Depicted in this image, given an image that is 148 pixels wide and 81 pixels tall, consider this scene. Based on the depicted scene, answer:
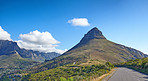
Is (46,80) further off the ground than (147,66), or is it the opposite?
(147,66)

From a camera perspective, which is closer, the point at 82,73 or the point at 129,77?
the point at 129,77

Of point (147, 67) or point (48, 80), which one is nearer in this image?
point (147, 67)

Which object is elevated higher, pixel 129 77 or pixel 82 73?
pixel 129 77

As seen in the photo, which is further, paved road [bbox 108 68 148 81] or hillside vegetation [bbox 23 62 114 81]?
hillside vegetation [bbox 23 62 114 81]

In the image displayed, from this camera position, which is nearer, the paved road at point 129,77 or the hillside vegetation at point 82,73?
the paved road at point 129,77

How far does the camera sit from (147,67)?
40656 mm

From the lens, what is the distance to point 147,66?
134 ft

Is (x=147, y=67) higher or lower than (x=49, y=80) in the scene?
higher

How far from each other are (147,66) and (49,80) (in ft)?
435

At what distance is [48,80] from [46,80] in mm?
3290

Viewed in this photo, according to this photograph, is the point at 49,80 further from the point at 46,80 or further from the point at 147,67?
the point at 147,67

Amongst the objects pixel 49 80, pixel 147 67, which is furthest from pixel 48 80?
pixel 147 67

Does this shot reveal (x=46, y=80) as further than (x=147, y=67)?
Yes

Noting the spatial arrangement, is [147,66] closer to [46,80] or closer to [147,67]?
[147,67]
